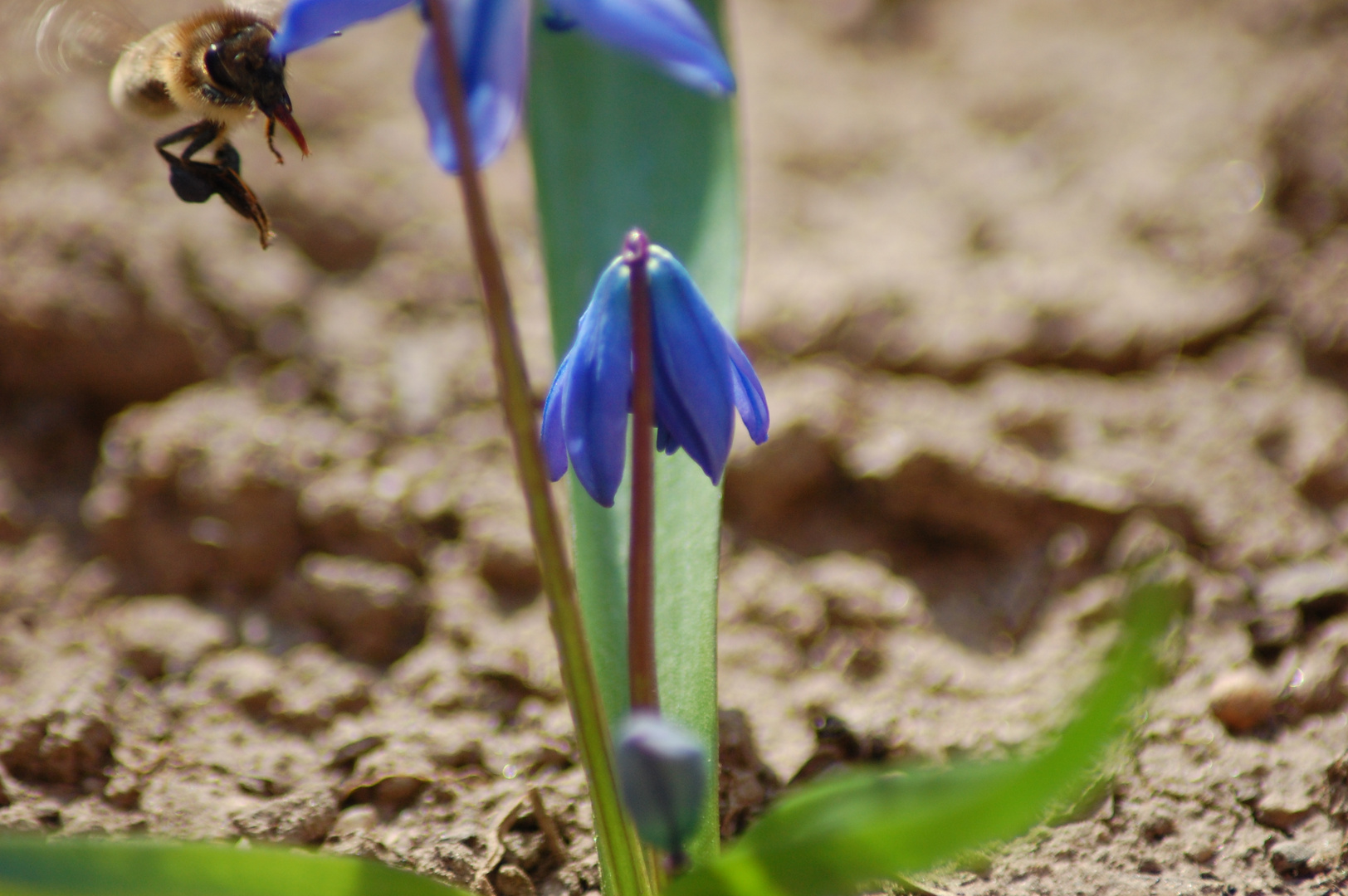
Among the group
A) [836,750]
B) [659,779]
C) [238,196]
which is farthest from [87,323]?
[659,779]

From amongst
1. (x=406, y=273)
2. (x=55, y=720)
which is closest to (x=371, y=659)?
(x=55, y=720)

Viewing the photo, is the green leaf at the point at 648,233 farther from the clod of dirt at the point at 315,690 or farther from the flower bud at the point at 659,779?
the clod of dirt at the point at 315,690

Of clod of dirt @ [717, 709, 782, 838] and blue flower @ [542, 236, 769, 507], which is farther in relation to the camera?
clod of dirt @ [717, 709, 782, 838]

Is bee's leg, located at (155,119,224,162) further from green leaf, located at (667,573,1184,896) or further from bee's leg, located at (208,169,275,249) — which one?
green leaf, located at (667,573,1184,896)

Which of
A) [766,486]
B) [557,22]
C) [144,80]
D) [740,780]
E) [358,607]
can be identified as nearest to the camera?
[557,22]

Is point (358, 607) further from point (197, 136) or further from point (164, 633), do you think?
point (197, 136)

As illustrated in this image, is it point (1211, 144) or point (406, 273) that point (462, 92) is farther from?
point (1211, 144)

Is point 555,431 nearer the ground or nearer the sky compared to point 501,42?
nearer the ground

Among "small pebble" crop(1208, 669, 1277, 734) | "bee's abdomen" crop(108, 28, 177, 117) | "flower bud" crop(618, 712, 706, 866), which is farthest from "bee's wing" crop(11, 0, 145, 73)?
"small pebble" crop(1208, 669, 1277, 734)
